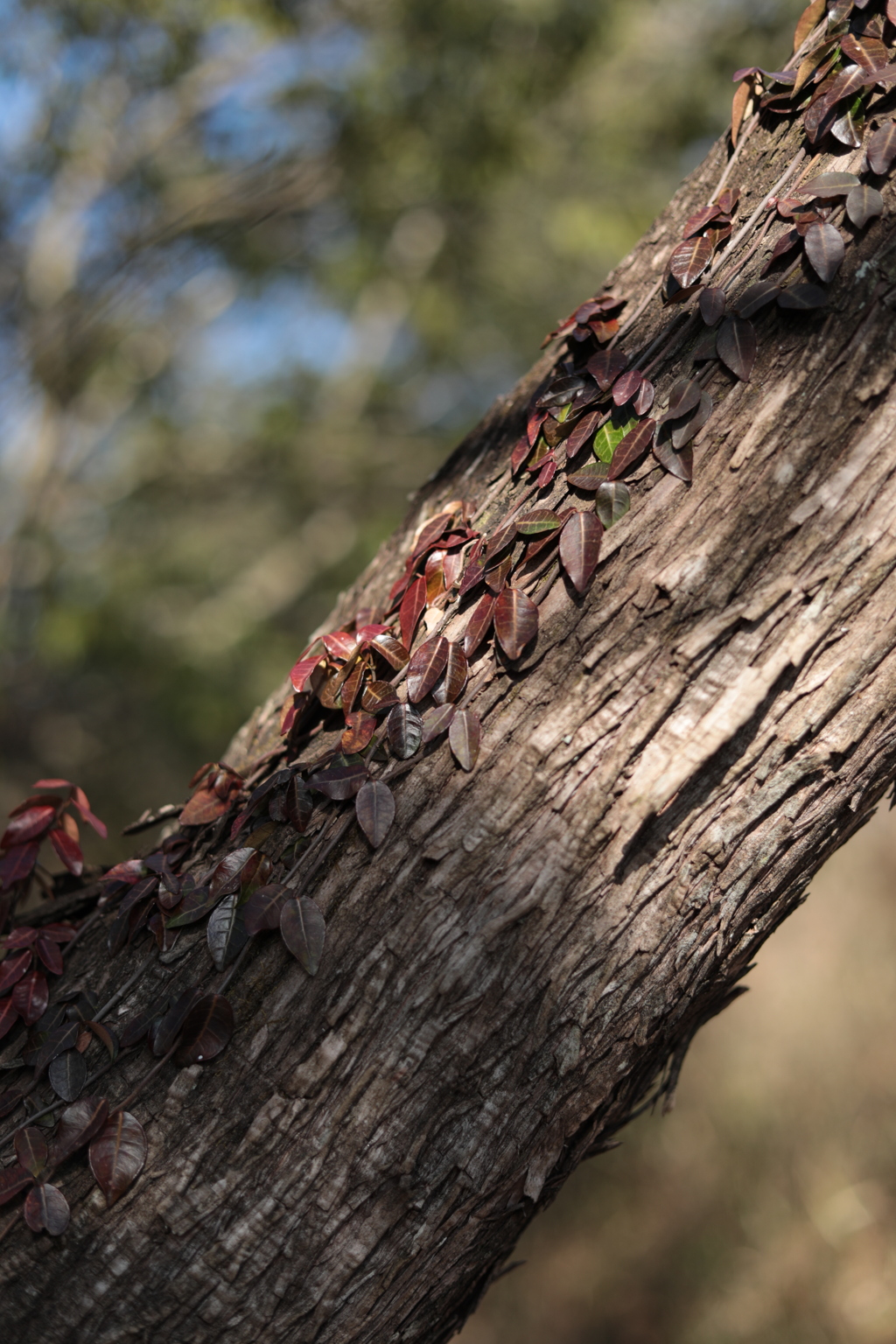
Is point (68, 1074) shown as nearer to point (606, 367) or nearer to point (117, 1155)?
point (117, 1155)

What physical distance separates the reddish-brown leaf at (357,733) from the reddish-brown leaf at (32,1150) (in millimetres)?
603

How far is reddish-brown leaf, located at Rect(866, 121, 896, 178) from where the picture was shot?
1.00 metres

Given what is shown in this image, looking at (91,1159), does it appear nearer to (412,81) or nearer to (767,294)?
(767,294)

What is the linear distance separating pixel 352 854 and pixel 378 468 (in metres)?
5.48

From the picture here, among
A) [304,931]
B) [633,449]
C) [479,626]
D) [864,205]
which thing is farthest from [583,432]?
[304,931]

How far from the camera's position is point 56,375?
459 cm

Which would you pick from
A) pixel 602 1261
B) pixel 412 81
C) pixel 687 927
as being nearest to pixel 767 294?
pixel 687 927

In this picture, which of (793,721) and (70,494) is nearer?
(793,721)

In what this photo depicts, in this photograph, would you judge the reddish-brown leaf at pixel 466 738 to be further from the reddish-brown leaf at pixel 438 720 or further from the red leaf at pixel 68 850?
the red leaf at pixel 68 850

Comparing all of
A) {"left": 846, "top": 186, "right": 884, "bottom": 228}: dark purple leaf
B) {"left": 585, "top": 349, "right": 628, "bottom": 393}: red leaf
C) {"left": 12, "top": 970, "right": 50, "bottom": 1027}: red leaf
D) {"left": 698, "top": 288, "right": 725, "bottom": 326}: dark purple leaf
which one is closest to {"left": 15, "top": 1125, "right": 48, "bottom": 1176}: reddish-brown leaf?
{"left": 12, "top": 970, "right": 50, "bottom": 1027}: red leaf

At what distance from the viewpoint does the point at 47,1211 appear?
38.8 inches

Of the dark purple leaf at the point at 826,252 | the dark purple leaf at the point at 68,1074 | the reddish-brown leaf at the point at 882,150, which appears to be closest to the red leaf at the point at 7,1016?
the dark purple leaf at the point at 68,1074

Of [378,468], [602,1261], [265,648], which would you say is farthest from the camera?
[378,468]

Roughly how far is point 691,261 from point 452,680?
0.65 metres
